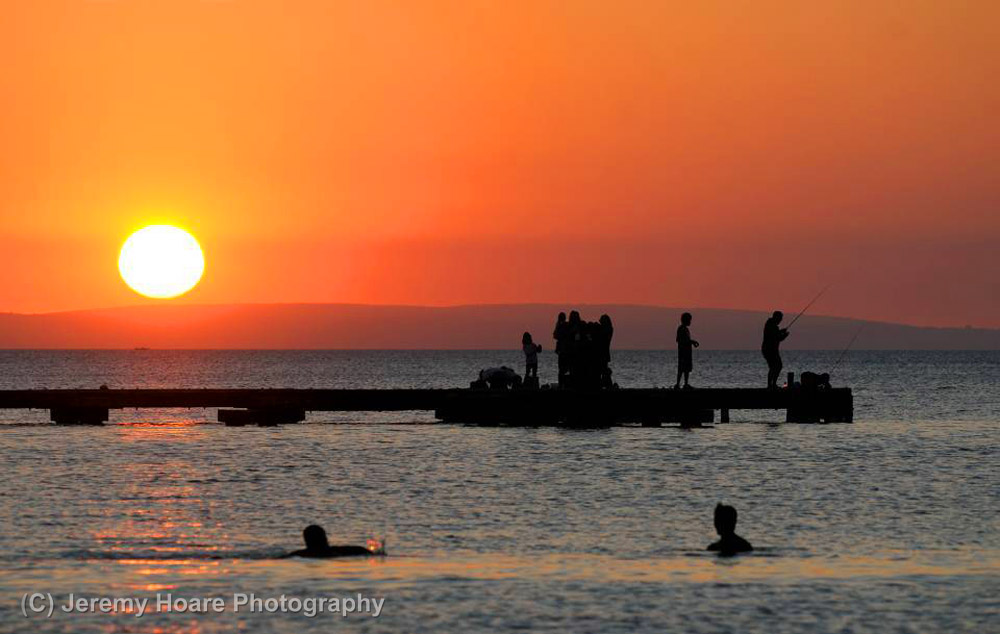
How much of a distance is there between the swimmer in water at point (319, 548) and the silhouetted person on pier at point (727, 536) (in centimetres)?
464

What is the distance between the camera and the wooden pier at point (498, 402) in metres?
40.9

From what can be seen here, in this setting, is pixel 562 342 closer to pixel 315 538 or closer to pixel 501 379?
pixel 501 379

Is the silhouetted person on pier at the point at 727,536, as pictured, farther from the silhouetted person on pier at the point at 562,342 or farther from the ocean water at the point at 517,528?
the silhouetted person on pier at the point at 562,342

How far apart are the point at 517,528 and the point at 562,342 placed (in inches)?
656

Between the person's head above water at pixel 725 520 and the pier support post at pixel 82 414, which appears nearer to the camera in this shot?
the person's head above water at pixel 725 520

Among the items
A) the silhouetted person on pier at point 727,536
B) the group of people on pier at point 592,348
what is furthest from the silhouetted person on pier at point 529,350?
the silhouetted person on pier at point 727,536

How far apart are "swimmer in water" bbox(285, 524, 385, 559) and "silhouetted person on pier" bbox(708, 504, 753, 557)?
4.64 metres

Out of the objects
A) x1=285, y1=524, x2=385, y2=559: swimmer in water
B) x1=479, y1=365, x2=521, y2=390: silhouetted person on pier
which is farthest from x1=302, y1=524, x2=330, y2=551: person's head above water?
x1=479, y1=365, x2=521, y2=390: silhouetted person on pier

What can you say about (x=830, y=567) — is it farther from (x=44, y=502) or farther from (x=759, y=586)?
(x=44, y=502)

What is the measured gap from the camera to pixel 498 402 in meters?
41.8

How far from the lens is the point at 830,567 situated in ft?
65.0

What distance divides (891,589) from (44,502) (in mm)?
15136

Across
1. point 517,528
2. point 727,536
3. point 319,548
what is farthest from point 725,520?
point 319,548

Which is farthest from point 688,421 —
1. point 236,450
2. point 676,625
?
point 676,625
